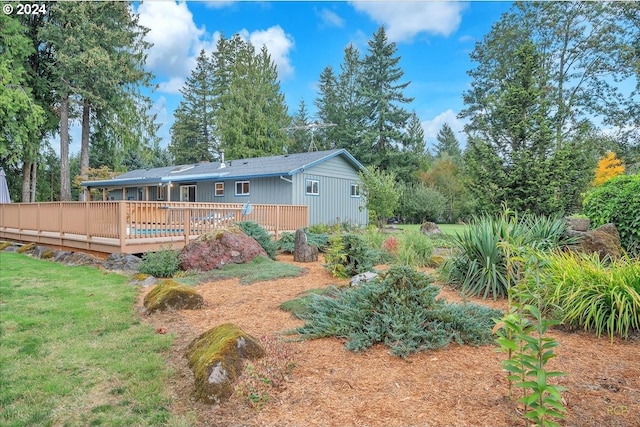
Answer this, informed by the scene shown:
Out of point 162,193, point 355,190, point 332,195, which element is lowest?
point 332,195

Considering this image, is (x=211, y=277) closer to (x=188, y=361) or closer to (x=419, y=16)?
(x=188, y=361)

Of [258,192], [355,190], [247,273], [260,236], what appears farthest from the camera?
[355,190]

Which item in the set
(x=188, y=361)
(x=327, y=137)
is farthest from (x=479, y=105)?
(x=188, y=361)

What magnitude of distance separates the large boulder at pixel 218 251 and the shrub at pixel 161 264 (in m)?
0.16

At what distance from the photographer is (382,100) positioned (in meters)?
32.5

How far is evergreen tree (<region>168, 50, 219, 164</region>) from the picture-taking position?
37.0m

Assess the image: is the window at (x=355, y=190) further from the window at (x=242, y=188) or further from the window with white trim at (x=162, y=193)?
the window with white trim at (x=162, y=193)

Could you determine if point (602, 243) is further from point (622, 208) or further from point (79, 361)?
point (79, 361)

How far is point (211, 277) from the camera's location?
7.03 metres

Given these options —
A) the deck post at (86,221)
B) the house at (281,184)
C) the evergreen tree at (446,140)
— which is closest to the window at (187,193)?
the house at (281,184)

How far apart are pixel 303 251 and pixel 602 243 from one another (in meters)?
6.01

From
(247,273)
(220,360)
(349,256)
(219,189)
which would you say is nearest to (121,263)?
(247,273)

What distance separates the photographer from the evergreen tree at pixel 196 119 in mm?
37000

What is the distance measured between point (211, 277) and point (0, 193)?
1996 centimetres
